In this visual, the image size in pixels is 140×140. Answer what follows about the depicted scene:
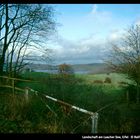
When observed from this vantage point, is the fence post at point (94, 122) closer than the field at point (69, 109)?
Yes


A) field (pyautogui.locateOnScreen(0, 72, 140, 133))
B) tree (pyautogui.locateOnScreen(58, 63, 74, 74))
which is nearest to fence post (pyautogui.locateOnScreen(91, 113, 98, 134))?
field (pyautogui.locateOnScreen(0, 72, 140, 133))

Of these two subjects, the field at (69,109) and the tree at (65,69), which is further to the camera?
the tree at (65,69)

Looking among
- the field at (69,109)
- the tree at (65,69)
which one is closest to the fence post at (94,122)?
the field at (69,109)

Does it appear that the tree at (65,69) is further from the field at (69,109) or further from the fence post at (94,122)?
the fence post at (94,122)

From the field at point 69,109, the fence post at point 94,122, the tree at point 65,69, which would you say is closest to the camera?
the fence post at point 94,122

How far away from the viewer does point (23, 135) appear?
7508 millimetres

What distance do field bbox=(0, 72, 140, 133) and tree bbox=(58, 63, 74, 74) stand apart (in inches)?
4.8

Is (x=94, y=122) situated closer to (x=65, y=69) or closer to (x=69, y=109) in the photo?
(x=69, y=109)

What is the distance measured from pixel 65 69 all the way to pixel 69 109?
84 centimetres

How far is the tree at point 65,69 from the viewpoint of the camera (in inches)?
321

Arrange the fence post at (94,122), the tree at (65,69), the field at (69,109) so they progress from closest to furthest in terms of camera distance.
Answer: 1. the fence post at (94,122)
2. the field at (69,109)
3. the tree at (65,69)

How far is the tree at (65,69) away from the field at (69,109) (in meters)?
0.12

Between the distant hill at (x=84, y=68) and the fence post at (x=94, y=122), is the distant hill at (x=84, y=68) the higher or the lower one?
the higher one

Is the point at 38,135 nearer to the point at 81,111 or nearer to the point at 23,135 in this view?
the point at 23,135
